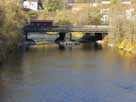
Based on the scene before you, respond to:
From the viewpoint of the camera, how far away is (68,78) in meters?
46.4

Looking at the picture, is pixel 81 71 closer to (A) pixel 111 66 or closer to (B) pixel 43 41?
(A) pixel 111 66

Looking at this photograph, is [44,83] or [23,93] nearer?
[23,93]

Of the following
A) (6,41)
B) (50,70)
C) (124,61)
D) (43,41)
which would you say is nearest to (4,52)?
(6,41)

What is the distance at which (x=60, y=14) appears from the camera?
105 metres

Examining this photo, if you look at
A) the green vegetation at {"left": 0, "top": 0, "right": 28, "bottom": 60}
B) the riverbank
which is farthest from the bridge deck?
the green vegetation at {"left": 0, "top": 0, "right": 28, "bottom": 60}

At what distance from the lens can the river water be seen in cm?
3812

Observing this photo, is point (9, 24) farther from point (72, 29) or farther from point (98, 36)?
point (98, 36)

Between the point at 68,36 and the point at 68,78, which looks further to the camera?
the point at 68,36

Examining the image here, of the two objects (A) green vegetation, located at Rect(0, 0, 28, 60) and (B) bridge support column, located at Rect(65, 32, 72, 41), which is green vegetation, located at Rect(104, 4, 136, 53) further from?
(A) green vegetation, located at Rect(0, 0, 28, 60)

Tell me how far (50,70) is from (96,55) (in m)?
16.2

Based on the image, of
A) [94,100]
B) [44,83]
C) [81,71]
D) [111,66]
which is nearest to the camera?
[94,100]

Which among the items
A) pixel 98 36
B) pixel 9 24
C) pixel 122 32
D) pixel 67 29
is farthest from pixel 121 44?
pixel 9 24

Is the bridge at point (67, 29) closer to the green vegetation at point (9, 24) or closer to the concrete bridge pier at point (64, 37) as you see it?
the concrete bridge pier at point (64, 37)

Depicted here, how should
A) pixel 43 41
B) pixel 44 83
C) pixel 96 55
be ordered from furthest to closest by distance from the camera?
pixel 43 41, pixel 96 55, pixel 44 83
